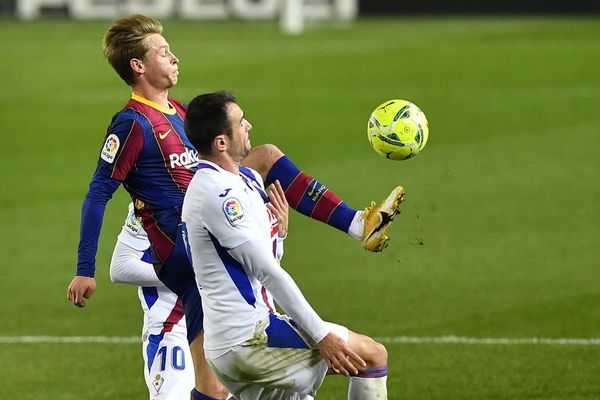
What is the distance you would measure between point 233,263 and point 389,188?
1028 centimetres

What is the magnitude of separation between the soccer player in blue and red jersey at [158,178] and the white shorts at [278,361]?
2.79 ft

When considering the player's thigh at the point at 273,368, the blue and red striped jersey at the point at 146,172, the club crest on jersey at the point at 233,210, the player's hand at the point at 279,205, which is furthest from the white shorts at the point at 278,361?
the blue and red striped jersey at the point at 146,172

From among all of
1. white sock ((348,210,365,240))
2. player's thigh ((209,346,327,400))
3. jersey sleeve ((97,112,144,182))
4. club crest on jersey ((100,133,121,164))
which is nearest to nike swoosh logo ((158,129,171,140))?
jersey sleeve ((97,112,144,182))

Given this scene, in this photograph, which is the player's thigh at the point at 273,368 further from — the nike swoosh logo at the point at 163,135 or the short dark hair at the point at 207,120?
the nike swoosh logo at the point at 163,135

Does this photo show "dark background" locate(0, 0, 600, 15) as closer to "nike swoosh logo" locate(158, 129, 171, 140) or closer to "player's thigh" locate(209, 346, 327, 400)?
"nike swoosh logo" locate(158, 129, 171, 140)

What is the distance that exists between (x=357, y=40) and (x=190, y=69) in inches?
258

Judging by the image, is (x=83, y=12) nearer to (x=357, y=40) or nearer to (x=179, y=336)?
(x=357, y=40)

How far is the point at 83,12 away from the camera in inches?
1603

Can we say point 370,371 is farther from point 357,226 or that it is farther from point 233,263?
point 357,226

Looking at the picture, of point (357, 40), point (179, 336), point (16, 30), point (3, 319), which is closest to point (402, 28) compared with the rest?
point (357, 40)

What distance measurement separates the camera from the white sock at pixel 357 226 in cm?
731

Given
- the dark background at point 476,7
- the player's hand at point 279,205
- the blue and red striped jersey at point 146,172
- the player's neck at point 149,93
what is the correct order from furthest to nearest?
the dark background at point 476,7, the player's neck at point 149,93, the blue and red striped jersey at point 146,172, the player's hand at point 279,205

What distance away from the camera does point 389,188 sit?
16703mm

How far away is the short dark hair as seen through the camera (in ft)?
21.7
